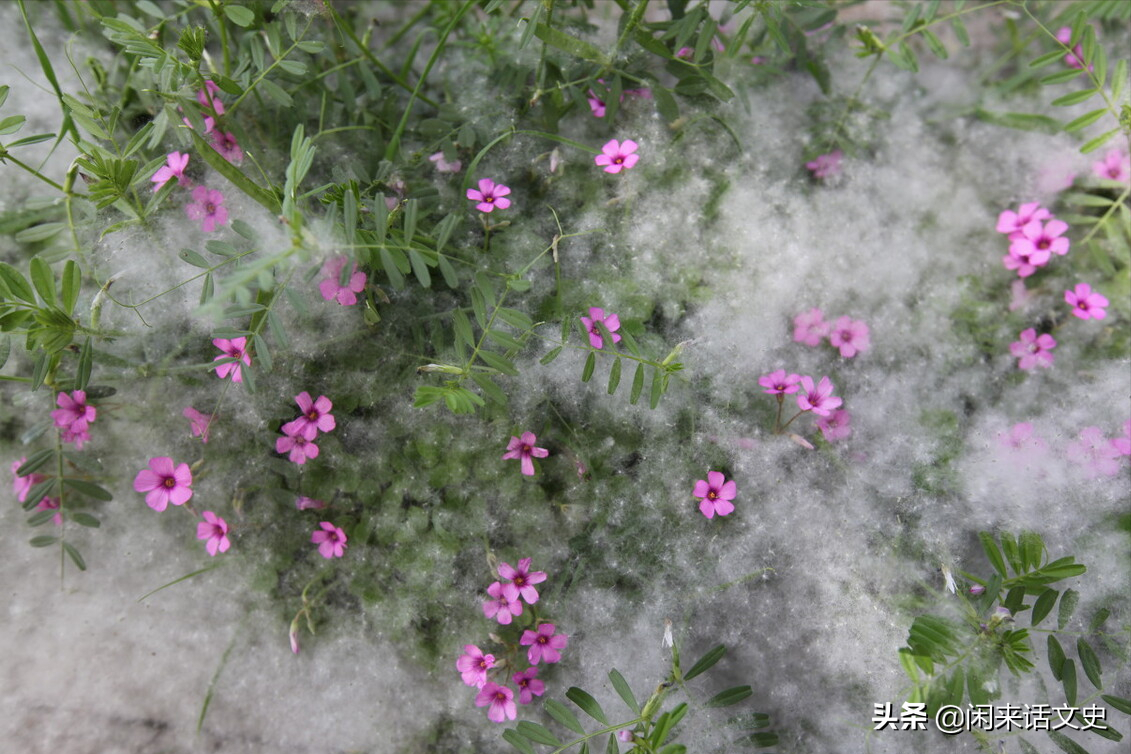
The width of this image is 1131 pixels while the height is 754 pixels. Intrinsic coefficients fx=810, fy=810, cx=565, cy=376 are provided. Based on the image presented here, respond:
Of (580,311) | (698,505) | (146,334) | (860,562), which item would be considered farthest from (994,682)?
(146,334)

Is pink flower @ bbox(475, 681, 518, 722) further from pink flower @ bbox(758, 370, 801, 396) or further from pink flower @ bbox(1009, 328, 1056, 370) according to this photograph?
pink flower @ bbox(1009, 328, 1056, 370)

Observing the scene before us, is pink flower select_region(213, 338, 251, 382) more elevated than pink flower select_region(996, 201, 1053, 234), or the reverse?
pink flower select_region(996, 201, 1053, 234)

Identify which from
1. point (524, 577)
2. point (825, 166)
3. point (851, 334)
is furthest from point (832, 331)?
point (524, 577)

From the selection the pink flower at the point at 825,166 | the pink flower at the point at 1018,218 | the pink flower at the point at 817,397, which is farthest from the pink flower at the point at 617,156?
the pink flower at the point at 1018,218

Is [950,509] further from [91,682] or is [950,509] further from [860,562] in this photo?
[91,682]

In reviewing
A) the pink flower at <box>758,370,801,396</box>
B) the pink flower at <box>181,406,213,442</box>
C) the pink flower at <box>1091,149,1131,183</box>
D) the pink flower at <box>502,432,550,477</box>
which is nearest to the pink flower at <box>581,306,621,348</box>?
the pink flower at <box>502,432,550,477</box>
